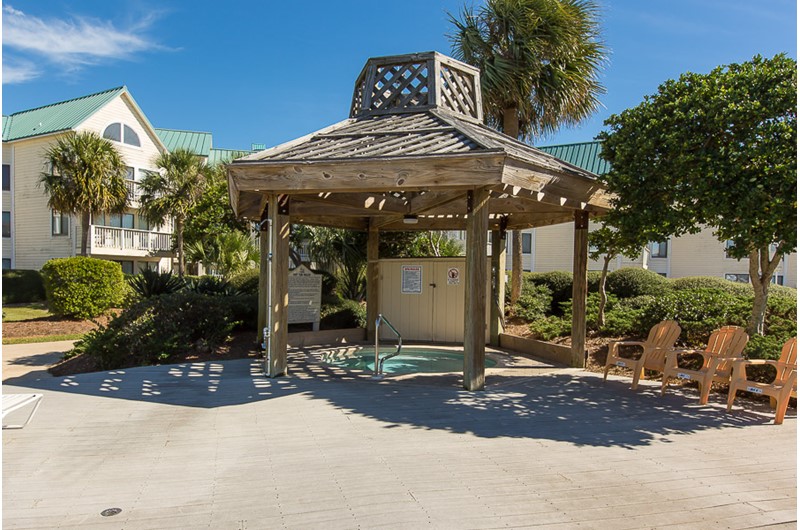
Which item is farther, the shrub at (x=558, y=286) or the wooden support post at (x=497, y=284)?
the shrub at (x=558, y=286)

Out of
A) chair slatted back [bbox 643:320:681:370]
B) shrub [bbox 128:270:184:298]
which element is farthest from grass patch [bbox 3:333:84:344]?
chair slatted back [bbox 643:320:681:370]

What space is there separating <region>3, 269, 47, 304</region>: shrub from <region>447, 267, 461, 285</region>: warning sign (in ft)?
62.7

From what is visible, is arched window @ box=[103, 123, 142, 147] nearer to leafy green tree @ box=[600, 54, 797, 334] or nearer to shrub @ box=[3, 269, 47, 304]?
shrub @ box=[3, 269, 47, 304]

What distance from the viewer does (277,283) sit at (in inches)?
304

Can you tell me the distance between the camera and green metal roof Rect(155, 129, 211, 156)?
36375mm

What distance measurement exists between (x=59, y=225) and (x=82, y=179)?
7.47 meters

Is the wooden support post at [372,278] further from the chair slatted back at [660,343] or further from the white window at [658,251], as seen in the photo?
the white window at [658,251]

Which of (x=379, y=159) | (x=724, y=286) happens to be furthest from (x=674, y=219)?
(x=724, y=286)

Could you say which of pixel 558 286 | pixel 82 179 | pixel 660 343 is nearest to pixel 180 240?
pixel 82 179

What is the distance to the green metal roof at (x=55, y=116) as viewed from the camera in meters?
27.0

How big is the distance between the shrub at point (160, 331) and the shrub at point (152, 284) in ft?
5.52

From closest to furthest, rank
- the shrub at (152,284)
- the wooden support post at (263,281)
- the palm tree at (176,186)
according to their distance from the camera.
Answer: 1. the wooden support post at (263,281)
2. the shrub at (152,284)
3. the palm tree at (176,186)

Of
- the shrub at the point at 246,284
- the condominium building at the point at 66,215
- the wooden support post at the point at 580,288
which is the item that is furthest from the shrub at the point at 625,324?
the condominium building at the point at 66,215

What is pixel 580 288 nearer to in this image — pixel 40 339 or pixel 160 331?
pixel 160 331
